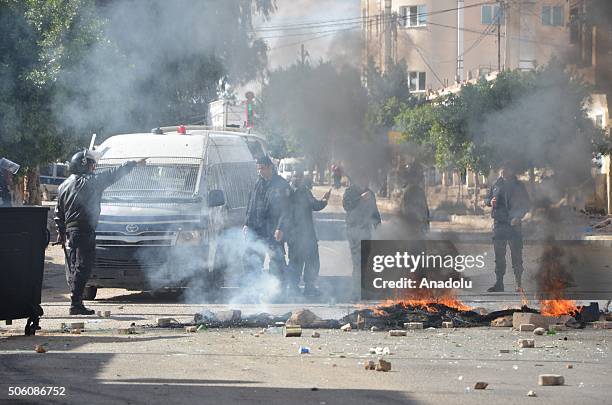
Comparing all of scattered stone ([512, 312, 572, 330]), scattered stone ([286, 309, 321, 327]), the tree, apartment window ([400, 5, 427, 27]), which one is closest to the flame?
scattered stone ([512, 312, 572, 330])

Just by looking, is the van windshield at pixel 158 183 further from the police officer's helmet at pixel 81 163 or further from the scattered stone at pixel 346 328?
the scattered stone at pixel 346 328

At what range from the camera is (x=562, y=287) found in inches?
583

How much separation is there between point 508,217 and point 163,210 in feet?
15.6

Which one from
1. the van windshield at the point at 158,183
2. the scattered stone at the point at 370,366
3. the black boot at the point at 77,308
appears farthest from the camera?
the van windshield at the point at 158,183

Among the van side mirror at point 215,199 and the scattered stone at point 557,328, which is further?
the van side mirror at point 215,199

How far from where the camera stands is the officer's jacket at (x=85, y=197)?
44.0 ft

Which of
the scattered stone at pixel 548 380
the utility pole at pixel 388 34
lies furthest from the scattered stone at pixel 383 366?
the utility pole at pixel 388 34

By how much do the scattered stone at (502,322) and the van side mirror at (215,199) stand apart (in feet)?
13.8

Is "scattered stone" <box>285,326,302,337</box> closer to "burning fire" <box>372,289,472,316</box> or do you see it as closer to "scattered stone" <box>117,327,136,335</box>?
"burning fire" <box>372,289,472,316</box>

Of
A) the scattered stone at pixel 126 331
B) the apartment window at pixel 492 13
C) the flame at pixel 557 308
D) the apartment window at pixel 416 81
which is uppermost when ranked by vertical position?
the apartment window at pixel 492 13

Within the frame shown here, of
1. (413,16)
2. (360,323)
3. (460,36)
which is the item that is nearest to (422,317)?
(360,323)

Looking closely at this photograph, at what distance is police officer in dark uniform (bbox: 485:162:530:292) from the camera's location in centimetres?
1585

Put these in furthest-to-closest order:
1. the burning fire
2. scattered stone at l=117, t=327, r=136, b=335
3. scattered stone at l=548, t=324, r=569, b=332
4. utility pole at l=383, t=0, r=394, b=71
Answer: utility pole at l=383, t=0, r=394, b=71, the burning fire, scattered stone at l=548, t=324, r=569, b=332, scattered stone at l=117, t=327, r=136, b=335

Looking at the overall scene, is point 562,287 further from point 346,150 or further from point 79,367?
point 346,150
